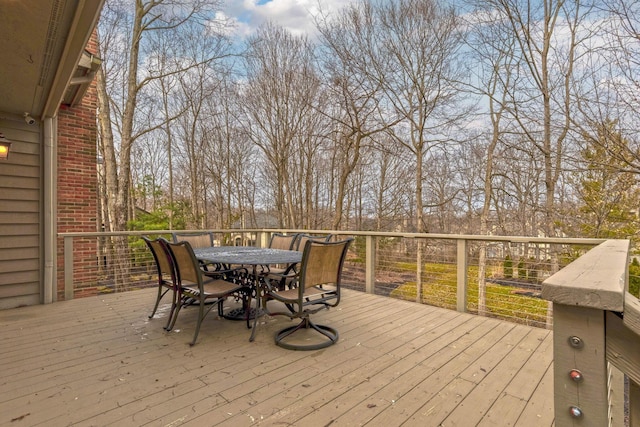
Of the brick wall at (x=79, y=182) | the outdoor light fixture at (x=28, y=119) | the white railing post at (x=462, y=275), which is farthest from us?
the brick wall at (x=79, y=182)

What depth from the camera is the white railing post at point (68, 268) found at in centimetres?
440

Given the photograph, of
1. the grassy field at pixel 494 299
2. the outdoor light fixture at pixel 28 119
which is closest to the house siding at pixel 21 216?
the outdoor light fixture at pixel 28 119

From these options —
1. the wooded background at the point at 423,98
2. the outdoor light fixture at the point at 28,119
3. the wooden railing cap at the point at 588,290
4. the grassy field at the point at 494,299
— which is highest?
the wooded background at the point at 423,98

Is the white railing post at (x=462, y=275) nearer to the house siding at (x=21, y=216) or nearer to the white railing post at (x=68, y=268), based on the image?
the white railing post at (x=68, y=268)

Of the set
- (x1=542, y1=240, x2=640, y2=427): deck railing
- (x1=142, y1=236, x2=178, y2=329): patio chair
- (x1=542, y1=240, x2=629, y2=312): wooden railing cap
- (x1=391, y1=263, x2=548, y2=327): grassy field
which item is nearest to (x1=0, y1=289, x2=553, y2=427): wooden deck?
(x1=142, y1=236, x2=178, y2=329): patio chair

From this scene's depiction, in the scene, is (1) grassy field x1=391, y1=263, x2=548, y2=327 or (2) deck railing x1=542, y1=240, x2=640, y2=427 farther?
(1) grassy field x1=391, y1=263, x2=548, y2=327

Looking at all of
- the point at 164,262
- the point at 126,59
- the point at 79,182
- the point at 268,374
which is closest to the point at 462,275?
the point at 268,374

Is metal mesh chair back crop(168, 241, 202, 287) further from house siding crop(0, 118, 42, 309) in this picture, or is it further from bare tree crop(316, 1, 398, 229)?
bare tree crop(316, 1, 398, 229)

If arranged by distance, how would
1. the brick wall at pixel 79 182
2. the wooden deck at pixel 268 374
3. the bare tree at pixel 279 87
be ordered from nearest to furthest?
the wooden deck at pixel 268 374 < the brick wall at pixel 79 182 < the bare tree at pixel 279 87

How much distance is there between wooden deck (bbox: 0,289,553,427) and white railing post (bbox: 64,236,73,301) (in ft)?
2.52

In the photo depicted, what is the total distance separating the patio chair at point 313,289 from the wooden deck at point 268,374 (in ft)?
0.47

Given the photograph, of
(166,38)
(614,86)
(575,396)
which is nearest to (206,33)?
(166,38)

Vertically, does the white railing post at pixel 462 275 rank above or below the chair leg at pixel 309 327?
above

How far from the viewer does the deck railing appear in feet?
2.33
